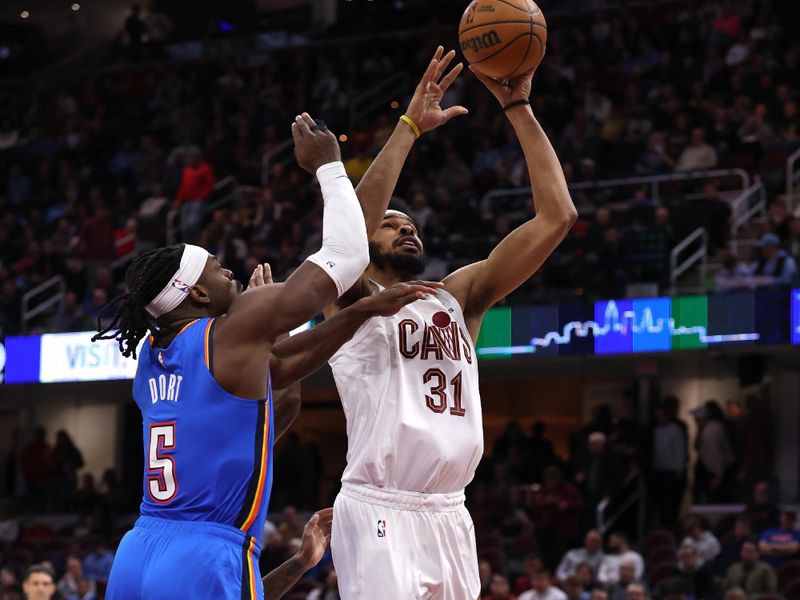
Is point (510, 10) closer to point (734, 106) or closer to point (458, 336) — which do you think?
point (458, 336)

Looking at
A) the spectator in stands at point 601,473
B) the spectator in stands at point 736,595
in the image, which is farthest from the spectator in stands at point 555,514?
the spectator in stands at point 736,595

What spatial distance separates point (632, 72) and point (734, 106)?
2.13m

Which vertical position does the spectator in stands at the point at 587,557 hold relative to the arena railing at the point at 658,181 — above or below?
below

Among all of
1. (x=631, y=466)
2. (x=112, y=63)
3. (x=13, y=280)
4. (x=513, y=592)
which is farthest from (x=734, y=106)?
(x=112, y=63)

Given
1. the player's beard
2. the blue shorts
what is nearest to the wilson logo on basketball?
the player's beard

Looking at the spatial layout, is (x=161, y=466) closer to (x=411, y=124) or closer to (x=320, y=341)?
(x=320, y=341)

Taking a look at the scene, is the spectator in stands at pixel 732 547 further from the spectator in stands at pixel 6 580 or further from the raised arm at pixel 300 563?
the raised arm at pixel 300 563

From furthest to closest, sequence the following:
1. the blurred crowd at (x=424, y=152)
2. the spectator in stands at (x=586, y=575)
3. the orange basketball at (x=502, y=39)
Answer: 1. the blurred crowd at (x=424, y=152)
2. the spectator in stands at (x=586, y=575)
3. the orange basketball at (x=502, y=39)

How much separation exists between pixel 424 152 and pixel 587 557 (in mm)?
7984

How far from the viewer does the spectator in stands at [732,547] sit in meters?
13.4

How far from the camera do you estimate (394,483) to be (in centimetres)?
523

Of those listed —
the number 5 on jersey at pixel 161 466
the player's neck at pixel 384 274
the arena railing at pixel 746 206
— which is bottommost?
the number 5 on jersey at pixel 161 466

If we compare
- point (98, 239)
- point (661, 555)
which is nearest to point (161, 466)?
point (661, 555)

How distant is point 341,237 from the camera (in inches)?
177
